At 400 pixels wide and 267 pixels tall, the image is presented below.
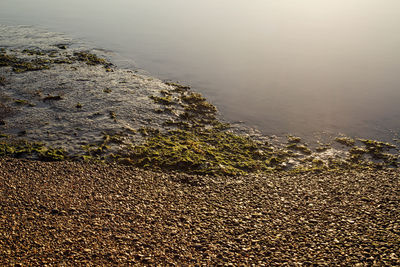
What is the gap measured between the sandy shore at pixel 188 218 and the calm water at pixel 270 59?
9.13 m

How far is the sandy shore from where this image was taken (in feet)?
35.1

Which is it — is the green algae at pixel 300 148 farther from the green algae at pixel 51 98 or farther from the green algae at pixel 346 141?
the green algae at pixel 51 98

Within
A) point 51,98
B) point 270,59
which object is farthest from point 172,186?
point 270,59

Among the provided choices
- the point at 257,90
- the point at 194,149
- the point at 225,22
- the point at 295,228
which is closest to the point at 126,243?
the point at 295,228

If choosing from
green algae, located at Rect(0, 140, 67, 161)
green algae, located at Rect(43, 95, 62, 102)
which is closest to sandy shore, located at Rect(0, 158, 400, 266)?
green algae, located at Rect(0, 140, 67, 161)

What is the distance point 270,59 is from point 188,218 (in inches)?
1374

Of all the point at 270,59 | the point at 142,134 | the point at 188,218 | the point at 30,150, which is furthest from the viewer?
the point at 270,59

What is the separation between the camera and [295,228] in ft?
41.8

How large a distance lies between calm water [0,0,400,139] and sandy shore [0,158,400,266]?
9133 mm

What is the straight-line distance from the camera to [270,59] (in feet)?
140

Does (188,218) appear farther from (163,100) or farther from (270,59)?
(270,59)

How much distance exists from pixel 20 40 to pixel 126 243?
135ft

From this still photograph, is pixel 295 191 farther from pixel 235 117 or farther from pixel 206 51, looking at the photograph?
pixel 206 51

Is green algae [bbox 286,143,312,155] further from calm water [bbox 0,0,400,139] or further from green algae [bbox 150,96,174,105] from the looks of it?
green algae [bbox 150,96,174,105]
